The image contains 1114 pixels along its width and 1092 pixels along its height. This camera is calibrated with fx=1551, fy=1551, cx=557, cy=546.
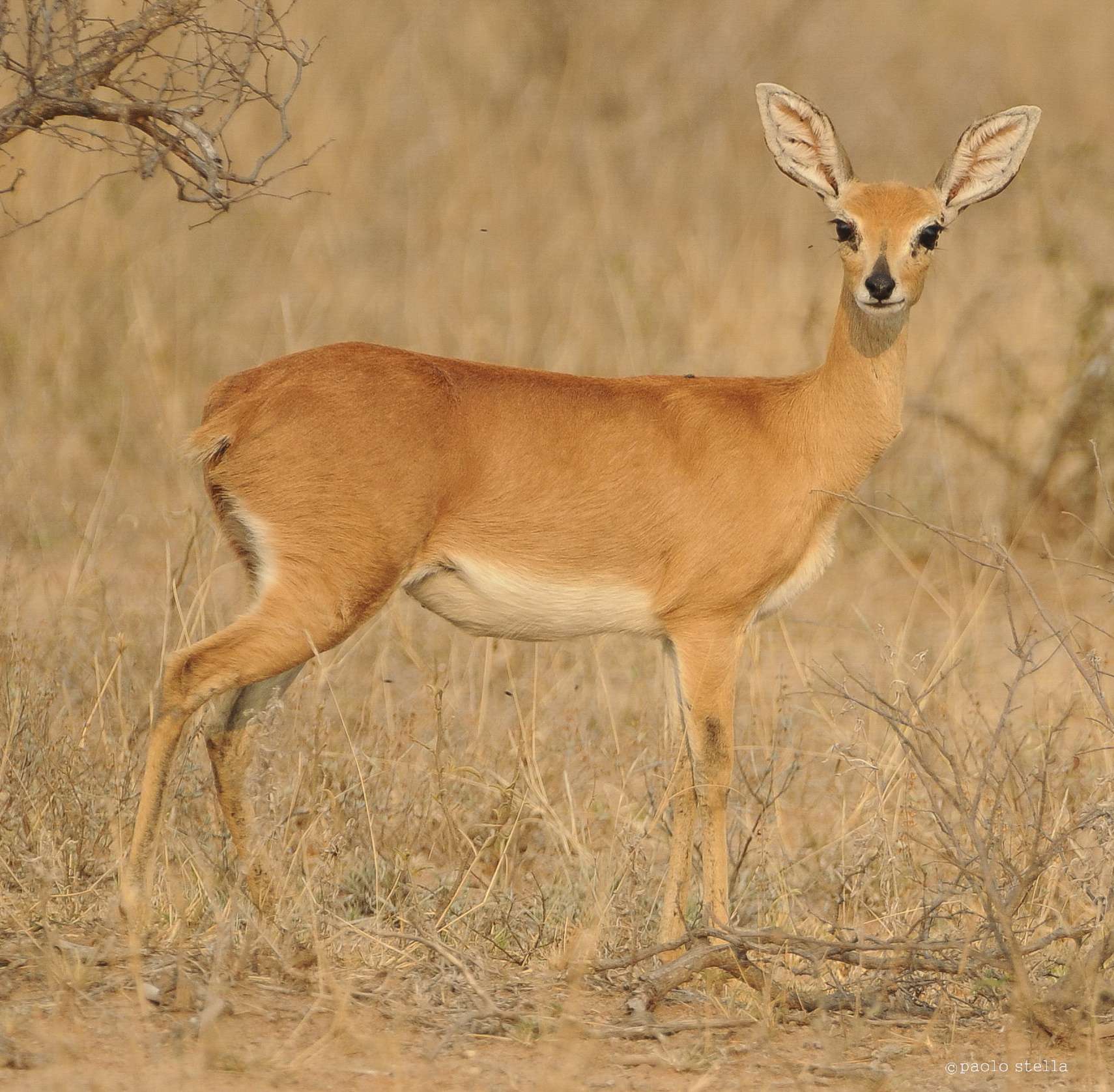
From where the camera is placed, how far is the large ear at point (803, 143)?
5.28m

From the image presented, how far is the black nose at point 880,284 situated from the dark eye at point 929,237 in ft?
0.80

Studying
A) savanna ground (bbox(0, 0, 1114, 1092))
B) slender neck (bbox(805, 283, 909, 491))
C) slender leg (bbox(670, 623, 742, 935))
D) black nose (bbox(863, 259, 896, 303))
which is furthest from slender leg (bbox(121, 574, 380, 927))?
black nose (bbox(863, 259, 896, 303))

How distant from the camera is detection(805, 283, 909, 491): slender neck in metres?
5.32

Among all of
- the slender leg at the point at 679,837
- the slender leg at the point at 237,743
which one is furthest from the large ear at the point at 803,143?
the slender leg at the point at 237,743

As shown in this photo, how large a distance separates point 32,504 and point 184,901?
3.22 m

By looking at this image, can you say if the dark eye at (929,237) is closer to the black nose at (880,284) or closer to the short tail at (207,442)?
the black nose at (880,284)

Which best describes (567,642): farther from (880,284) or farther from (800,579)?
(880,284)

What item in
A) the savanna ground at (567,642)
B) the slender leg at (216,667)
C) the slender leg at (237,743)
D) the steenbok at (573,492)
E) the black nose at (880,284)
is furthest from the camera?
the slender leg at (237,743)

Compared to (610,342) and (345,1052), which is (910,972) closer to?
(345,1052)

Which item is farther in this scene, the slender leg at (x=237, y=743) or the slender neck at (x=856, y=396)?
the slender neck at (x=856, y=396)

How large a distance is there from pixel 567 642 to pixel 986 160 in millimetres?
3366

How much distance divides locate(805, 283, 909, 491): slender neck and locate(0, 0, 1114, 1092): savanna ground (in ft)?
2.04

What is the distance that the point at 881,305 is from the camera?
4902mm

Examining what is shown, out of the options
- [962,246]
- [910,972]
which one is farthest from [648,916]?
[962,246]
